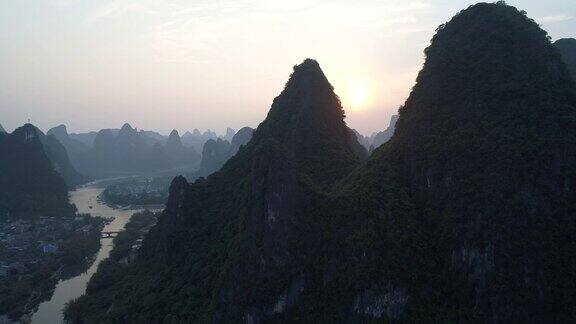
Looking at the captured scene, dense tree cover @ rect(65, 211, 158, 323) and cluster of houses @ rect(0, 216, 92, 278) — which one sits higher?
cluster of houses @ rect(0, 216, 92, 278)

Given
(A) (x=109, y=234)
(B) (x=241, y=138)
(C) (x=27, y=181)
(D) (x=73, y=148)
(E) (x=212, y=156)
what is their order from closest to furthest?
(A) (x=109, y=234) → (C) (x=27, y=181) → (B) (x=241, y=138) → (E) (x=212, y=156) → (D) (x=73, y=148)

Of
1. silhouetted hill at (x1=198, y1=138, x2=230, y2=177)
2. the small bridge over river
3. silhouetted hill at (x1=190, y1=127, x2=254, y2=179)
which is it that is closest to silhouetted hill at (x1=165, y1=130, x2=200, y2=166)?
silhouetted hill at (x1=198, y1=138, x2=230, y2=177)

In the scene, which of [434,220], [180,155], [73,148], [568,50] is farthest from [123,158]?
[434,220]

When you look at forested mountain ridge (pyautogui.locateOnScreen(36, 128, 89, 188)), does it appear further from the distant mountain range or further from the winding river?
the distant mountain range

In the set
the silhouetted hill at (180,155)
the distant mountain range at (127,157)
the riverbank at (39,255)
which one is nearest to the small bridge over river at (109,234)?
the riverbank at (39,255)

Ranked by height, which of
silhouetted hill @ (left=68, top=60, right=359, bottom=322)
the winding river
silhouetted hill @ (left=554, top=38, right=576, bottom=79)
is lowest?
the winding river

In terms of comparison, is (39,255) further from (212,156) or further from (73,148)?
(73,148)

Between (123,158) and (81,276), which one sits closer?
(81,276)
